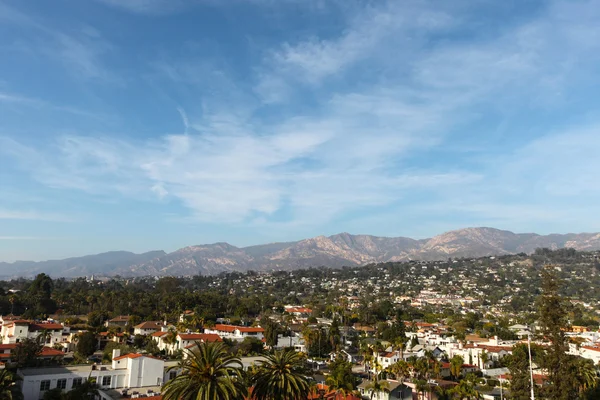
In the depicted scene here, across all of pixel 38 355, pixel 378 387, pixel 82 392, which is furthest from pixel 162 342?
pixel 378 387

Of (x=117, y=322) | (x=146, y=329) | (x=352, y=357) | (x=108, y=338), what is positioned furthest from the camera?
(x=117, y=322)

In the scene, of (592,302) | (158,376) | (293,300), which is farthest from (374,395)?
(592,302)

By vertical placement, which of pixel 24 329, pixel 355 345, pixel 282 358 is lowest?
pixel 355 345

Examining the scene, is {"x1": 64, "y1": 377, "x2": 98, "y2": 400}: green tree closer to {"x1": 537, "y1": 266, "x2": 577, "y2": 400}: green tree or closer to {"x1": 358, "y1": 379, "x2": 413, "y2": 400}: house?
{"x1": 358, "y1": 379, "x2": 413, "y2": 400}: house

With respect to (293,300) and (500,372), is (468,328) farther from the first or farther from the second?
(293,300)

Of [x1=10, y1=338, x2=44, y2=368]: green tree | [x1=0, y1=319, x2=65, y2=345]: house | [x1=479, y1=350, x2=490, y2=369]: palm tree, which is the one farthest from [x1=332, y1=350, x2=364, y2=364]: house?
[x1=0, y1=319, x2=65, y2=345]: house

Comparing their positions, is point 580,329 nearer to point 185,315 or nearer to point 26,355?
point 185,315

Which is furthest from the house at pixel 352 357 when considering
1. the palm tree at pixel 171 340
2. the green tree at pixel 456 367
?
the palm tree at pixel 171 340
